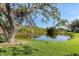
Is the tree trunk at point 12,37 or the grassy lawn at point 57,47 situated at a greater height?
the tree trunk at point 12,37

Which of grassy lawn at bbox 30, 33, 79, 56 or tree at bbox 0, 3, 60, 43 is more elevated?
tree at bbox 0, 3, 60, 43

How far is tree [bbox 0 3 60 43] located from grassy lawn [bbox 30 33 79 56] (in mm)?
185

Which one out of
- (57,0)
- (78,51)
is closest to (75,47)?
(78,51)

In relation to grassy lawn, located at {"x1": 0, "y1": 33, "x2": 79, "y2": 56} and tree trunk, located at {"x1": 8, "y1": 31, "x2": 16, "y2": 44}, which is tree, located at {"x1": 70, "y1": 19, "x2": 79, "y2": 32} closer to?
grassy lawn, located at {"x1": 0, "y1": 33, "x2": 79, "y2": 56}

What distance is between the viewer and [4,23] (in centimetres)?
212

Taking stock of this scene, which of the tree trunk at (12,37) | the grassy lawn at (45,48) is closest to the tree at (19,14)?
the tree trunk at (12,37)

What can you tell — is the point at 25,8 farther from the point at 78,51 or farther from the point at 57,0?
the point at 78,51

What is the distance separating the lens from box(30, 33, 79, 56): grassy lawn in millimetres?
2059

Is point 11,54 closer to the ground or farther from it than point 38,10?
closer to the ground

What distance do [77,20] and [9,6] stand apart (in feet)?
1.94

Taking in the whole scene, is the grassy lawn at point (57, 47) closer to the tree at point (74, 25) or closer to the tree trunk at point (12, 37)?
the tree at point (74, 25)

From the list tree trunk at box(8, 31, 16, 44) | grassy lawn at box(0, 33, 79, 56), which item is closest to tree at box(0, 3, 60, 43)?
tree trunk at box(8, 31, 16, 44)

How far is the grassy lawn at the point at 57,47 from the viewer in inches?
81.0

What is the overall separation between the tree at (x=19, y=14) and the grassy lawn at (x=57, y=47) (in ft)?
0.61
